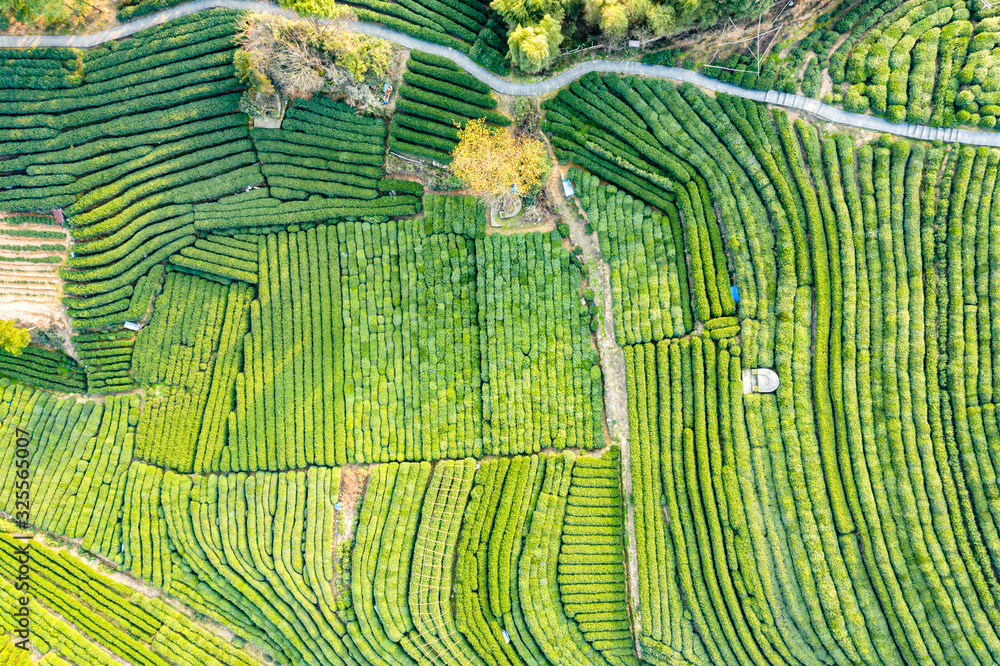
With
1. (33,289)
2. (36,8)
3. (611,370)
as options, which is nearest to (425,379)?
(611,370)

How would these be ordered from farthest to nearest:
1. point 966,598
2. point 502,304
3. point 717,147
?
point 502,304 < point 717,147 < point 966,598

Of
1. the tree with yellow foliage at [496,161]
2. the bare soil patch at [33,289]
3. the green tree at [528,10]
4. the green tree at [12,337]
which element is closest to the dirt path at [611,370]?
the tree with yellow foliage at [496,161]

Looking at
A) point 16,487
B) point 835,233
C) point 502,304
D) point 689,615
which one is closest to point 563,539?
point 689,615

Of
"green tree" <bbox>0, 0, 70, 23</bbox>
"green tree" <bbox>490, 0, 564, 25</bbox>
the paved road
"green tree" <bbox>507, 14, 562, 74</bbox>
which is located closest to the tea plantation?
the paved road

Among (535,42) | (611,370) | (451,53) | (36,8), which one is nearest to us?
(535,42)

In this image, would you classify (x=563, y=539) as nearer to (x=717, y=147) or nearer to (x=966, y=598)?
(x=966, y=598)

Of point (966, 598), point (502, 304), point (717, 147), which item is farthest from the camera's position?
point (502, 304)

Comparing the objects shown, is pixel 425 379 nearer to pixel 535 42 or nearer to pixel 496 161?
pixel 496 161
